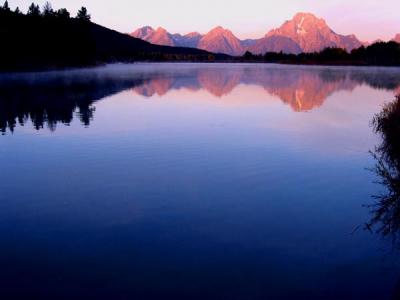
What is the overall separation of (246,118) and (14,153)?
1976cm

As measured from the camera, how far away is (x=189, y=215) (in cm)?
1346

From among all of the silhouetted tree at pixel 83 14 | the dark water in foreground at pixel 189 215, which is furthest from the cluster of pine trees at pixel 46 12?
the dark water in foreground at pixel 189 215

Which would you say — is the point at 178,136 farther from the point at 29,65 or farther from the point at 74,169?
the point at 29,65

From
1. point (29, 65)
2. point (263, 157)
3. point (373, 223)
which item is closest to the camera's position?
point (373, 223)

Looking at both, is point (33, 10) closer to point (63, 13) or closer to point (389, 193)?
point (63, 13)

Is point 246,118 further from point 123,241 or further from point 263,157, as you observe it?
point 123,241

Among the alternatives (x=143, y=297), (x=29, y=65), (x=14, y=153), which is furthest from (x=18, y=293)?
(x=29, y=65)

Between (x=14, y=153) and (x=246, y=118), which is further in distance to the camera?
(x=246, y=118)

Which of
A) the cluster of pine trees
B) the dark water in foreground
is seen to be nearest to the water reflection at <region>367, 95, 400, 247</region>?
the dark water in foreground

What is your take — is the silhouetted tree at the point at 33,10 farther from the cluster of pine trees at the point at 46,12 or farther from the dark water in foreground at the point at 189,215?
the dark water in foreground at the point at 189,215

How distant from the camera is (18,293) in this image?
8.84 meters

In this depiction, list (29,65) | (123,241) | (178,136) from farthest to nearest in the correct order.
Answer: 1. (29,65)
2. (178,136)
3. (123,241)

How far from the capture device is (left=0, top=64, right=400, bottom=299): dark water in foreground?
9.48 metres

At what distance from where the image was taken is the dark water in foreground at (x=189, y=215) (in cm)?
948
